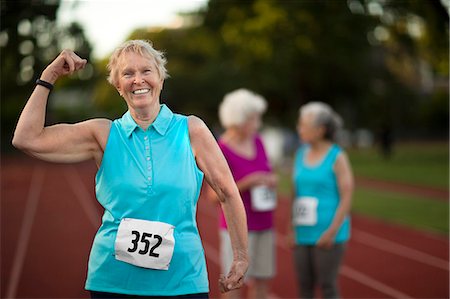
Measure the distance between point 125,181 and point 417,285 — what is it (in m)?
5.88

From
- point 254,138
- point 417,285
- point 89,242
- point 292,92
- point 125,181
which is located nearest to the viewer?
point 125,181

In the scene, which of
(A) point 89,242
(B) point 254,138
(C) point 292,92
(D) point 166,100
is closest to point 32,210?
(A) point 89,242

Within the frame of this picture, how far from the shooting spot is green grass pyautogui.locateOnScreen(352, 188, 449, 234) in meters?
12.5

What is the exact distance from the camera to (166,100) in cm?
6031

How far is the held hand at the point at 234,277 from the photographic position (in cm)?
264

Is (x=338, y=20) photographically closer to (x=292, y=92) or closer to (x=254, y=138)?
(x=254, y=138)

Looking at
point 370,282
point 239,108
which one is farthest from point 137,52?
point 370,282

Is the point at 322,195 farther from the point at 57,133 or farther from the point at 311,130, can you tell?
the point at 57,133

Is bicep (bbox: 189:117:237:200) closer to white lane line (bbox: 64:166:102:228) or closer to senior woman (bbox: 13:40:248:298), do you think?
senior woman (bbox: 13:40:248:298)

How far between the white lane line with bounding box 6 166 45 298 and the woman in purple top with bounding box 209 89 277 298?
3.23 metres

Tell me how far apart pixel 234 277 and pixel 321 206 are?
8.60 ft

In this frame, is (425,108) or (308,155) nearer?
(308,155)

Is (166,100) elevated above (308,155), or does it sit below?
above

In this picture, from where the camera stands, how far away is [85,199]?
18.7 metres
